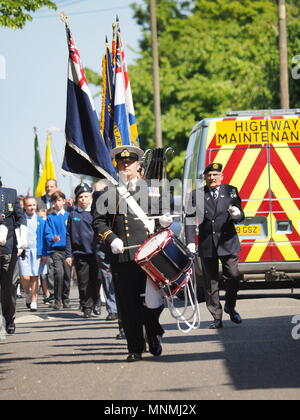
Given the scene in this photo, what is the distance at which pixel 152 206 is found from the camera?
36.3 feet

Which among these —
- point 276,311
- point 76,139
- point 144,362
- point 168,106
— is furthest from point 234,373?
point 168,106

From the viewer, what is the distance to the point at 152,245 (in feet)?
35.3

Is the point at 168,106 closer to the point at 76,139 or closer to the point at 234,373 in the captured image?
the point at 76,139

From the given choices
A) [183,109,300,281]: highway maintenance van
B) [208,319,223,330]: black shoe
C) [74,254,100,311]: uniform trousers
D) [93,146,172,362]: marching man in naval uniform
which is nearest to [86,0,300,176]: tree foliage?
[74,254,100,311]: uniform trousers

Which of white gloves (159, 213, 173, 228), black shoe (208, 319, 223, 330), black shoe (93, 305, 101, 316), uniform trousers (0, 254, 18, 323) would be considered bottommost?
black shoe (93, 305, 101, 316)

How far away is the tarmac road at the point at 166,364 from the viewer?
348 inches

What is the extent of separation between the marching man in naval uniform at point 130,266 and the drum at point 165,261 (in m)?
0.18

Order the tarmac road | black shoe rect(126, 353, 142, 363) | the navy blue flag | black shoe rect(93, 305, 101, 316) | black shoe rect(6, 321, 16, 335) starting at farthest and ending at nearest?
1. black shoe rect(93, 305, 101, 316)
2. black shoe rect(6, 321, 16, 335)
3. the navy blue flag
4. black shoe rect(126, 353, 142, 363)
5. the tarmac road

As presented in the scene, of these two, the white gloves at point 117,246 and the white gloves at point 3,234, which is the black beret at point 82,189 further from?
the white gloves at point 117,246

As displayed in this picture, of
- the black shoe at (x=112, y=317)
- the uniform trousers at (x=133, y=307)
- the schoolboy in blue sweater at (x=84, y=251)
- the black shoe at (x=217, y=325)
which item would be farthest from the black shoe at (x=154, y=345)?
the schoolboy in blue sweater at (x=84, y=251)

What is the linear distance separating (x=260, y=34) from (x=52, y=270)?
36.4m

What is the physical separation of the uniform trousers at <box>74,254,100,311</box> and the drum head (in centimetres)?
640

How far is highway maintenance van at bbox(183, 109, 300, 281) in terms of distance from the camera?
624 inches

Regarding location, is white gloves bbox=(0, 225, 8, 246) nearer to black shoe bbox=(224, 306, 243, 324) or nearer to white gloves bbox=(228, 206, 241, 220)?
white gloves bbox=(228, 206, 241, 220)
